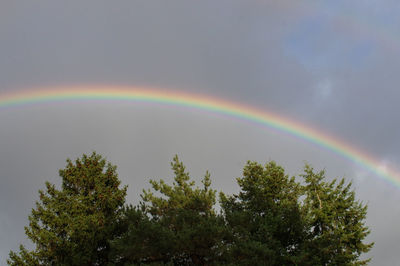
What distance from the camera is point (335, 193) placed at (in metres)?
30.8

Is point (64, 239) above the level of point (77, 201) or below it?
below

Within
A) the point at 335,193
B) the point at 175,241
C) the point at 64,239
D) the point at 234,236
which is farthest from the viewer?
the point at 335,193

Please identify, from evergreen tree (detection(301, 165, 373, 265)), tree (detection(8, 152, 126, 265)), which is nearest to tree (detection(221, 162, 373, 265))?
evergreen tree (detection(301, 165, 373, 265))

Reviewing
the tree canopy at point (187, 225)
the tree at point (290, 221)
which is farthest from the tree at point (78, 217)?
the tree at point (290, 221)

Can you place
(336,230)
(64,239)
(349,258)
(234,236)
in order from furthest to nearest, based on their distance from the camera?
(336,230)
(349,258)
(64,239)
(234,236)

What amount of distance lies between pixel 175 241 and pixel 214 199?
6376 mm

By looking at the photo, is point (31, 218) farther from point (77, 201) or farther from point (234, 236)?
point (234, 236)

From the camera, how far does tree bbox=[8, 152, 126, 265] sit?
21.2 metres

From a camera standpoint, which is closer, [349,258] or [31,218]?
[31,218]

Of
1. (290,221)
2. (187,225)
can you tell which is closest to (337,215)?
(290,221)

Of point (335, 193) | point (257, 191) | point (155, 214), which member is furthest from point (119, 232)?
point (335, 193)

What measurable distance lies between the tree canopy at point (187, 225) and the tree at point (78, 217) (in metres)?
0.06

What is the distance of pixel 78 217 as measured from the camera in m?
22.2

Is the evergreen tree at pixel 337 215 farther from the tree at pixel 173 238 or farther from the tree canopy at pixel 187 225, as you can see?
the tree at pixel 173 238
